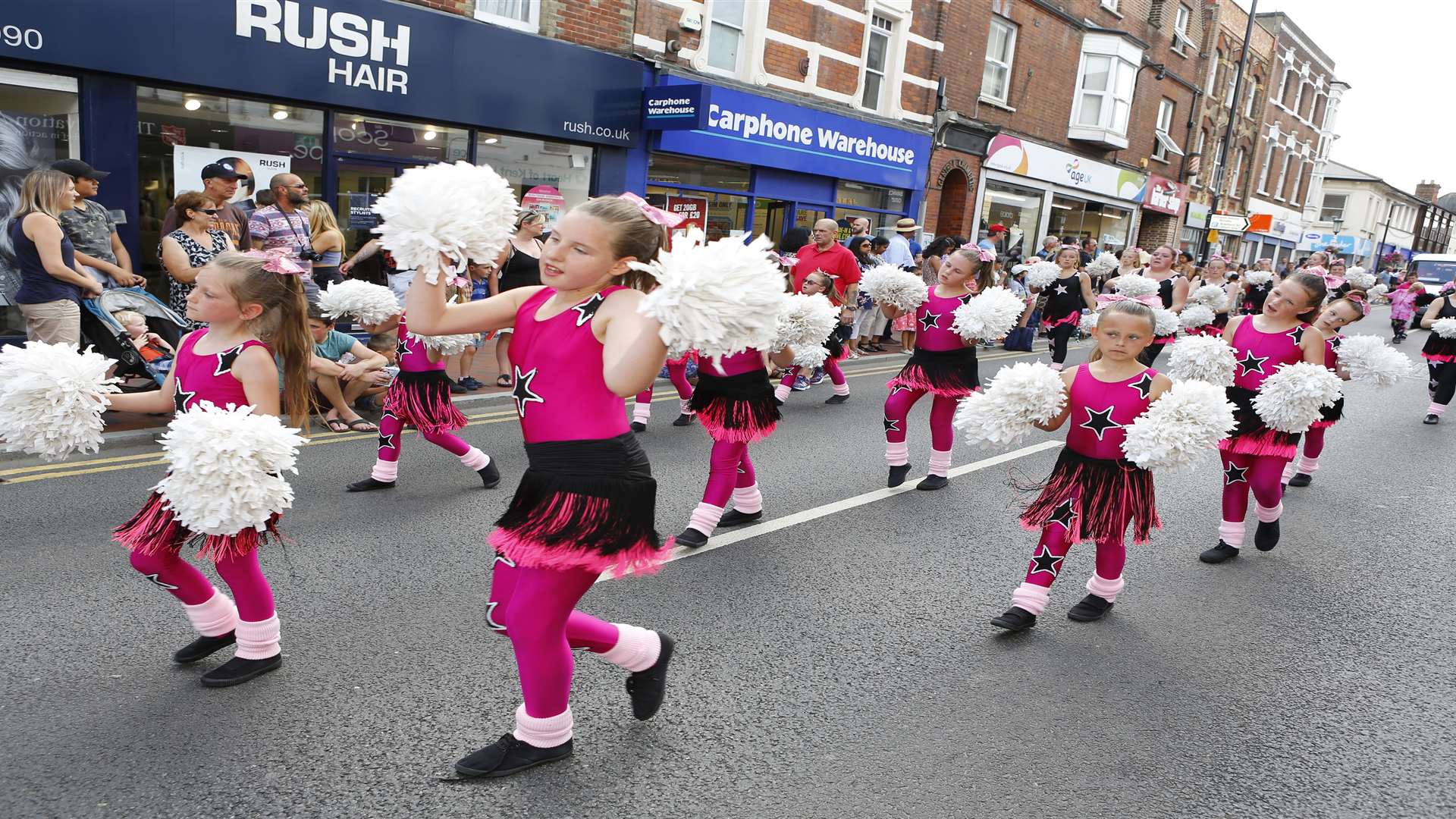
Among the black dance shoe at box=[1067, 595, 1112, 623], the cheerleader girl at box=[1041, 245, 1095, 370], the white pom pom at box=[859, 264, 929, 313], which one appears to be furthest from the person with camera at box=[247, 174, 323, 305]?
the cheerleader girl at box=[1041, 245, 1095, 370]

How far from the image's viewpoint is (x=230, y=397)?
10.7 feet

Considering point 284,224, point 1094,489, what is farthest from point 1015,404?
point 284,224

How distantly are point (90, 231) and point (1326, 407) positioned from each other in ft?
31.0

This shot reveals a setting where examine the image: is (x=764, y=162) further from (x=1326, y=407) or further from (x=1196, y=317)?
(x=1326, y=407)

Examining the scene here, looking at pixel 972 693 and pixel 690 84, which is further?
pixel 690 84

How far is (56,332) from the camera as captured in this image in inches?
269

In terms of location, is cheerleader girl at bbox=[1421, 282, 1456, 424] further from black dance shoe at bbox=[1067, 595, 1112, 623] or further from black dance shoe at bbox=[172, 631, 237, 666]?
black dance shoe at bbox=[172, 631, 237, 666]

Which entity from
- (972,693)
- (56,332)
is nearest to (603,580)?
(972,693)

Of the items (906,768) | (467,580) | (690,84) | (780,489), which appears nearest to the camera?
(906,768)

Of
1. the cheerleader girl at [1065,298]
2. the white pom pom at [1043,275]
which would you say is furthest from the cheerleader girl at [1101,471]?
the cheerleader girl at [1065,298]

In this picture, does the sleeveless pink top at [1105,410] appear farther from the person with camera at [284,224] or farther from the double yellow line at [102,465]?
the person with camera at [284,224]

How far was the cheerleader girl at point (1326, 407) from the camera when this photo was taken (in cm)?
630

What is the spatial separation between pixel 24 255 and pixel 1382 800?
333 inches

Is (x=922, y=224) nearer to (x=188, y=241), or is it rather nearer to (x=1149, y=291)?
(x=1149, y=291)
